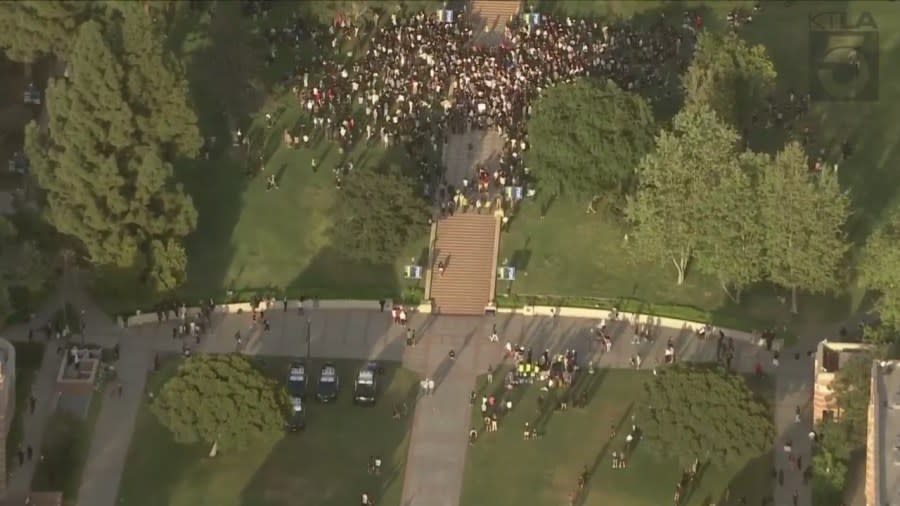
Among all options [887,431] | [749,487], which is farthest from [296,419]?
[887,431]

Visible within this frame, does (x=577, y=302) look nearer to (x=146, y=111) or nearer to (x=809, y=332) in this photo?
(x=809, y=332)

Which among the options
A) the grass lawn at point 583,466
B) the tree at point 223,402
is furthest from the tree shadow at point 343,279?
the tree at point 223,402

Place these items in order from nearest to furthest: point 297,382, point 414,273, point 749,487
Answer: point 749,487
point 297,382
point 414,273

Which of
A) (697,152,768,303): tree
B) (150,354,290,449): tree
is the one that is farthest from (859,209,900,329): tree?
(150,354,290,449): tree

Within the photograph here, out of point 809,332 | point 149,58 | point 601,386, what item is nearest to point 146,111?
point 149,58

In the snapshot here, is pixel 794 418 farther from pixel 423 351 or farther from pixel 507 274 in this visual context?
pixel 423 351
